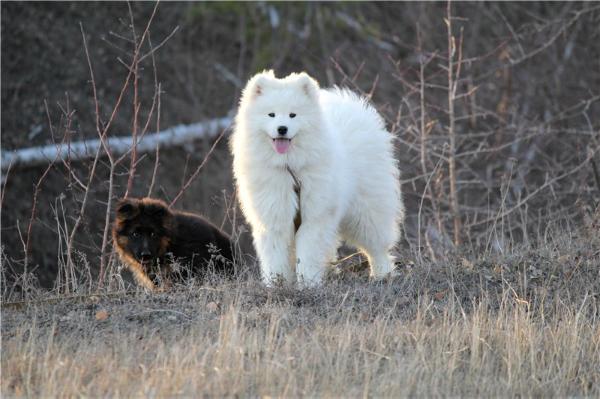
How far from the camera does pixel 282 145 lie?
26.9 feet

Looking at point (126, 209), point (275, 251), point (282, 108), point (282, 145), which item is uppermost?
point (282, 108)

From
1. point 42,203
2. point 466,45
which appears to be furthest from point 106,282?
point 466,45

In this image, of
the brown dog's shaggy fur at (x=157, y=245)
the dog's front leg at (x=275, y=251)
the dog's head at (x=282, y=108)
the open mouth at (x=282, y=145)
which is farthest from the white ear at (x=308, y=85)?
the brown dog's shaggy fur at (x=157, y=245)

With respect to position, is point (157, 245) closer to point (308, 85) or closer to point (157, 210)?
point (157, 210)

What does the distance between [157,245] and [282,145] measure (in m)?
1.47

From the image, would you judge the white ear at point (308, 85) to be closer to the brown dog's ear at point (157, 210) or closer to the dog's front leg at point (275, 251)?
the dog's front leg at point (275, 251)

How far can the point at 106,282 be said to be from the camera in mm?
9109

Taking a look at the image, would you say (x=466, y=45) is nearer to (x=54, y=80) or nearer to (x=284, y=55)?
(x=284, y=55)

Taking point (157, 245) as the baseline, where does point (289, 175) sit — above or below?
above

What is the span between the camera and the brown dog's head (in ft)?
28.3

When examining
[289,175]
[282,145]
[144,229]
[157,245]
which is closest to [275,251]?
[289,175]

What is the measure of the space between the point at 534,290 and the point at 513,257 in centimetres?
69

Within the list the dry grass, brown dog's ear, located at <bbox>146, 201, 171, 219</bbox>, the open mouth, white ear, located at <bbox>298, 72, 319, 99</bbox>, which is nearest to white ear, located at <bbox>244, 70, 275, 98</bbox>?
white ear, located at <bbox>298, 72, 319, 99</bbox>

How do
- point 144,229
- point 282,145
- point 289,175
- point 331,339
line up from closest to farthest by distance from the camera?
1. point 331,339
2. point 282,145
3. point 289,175
4. point 144,229
